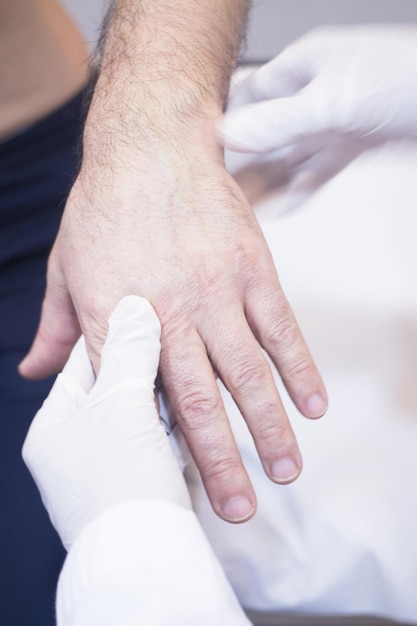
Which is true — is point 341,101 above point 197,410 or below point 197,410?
above

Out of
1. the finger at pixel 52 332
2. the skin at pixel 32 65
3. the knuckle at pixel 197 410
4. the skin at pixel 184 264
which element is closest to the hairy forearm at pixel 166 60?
the skin at pixel 184 264

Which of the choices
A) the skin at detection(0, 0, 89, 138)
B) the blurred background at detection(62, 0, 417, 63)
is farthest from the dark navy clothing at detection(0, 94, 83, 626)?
the blurred background at detection(62, 0, 417, 63)

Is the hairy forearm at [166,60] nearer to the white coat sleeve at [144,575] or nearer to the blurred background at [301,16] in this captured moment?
the white coat sleeve at [144,575]

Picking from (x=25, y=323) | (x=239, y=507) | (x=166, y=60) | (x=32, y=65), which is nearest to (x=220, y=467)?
(x=239, y=507)

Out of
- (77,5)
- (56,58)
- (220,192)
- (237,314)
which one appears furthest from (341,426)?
(77,5)

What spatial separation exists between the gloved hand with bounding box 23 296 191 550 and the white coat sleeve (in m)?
0.03

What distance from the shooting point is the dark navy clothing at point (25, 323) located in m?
0.62

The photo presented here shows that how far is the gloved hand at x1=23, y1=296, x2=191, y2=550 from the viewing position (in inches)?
20.0

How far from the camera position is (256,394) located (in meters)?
0.58

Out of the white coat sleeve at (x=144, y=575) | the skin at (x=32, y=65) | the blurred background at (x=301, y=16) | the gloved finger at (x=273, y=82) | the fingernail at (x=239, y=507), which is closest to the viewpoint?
the white coat sleeve at (x=144, y=575)

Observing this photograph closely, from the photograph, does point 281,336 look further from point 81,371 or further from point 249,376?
point 81,371

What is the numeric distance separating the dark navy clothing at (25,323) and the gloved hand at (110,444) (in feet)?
0.39

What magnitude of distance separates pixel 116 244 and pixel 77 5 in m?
1.60

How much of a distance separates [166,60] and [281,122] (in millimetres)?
275
